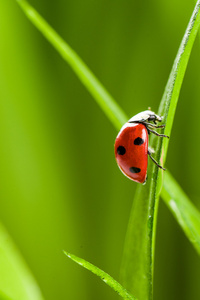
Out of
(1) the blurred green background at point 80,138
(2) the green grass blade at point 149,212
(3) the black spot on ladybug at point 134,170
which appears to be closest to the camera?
(2) the green grass blade at point 149,212

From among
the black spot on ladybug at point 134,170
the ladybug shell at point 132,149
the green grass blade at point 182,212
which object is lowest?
the green grass blade at point 182,212

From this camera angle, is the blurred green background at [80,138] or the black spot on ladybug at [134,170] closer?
the black spot on ladybug at [134,170]

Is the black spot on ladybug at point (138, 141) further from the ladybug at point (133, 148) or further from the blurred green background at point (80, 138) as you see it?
the blurred green background at point (80, 138)

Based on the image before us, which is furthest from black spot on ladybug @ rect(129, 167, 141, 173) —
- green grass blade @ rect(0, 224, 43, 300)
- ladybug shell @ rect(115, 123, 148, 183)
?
green grass blade @ rect(0, 224, 43, 300)

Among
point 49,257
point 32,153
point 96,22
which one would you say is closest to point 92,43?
point 96,22

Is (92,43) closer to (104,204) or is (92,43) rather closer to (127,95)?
(127,95)

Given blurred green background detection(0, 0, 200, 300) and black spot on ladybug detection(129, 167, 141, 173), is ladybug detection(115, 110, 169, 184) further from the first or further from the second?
blurred green background detection(0, 0, 200, 300)

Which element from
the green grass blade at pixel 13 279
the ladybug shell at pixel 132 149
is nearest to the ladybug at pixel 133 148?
the ladybug shell at pixel 132 149
